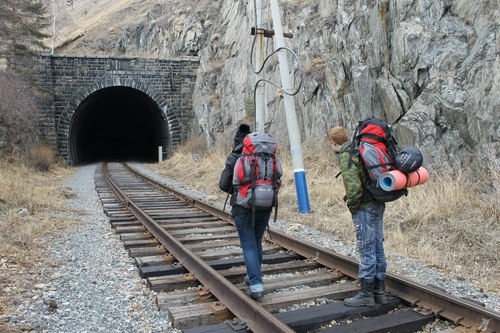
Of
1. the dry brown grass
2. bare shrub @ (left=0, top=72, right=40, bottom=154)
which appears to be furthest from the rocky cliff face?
bare shrub @ (left=0, top=72, right=40, bottom=154)

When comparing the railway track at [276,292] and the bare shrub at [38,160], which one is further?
the bare shrub at [38,160]

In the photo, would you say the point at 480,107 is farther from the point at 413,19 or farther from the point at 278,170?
the point at 278,170

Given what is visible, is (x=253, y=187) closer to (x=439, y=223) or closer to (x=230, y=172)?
(x=230, y=172)

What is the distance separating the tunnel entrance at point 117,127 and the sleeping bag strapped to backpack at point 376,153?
26.0 m

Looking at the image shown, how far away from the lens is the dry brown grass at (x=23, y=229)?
16.6 ft

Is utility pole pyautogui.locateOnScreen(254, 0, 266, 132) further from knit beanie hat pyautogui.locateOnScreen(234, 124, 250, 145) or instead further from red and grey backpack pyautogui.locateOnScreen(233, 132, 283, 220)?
red and grey backpack pyautogui.locateOnScreen(233, 132, 283, 220)

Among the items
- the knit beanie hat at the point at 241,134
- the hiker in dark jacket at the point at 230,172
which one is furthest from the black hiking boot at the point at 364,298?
the knit beanie hat at the point at 241,134

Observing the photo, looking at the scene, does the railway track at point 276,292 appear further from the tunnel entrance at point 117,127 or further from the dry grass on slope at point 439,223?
the tunnel entrance at point 117,127

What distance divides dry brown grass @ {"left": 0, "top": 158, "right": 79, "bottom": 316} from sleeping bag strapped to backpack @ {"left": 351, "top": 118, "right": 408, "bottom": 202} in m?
3.39

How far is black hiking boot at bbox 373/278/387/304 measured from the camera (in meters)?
4.19

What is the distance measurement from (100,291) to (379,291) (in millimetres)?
2773

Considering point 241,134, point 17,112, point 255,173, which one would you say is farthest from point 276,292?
point 17,112

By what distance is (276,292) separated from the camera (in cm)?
467

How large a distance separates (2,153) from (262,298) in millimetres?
18020
